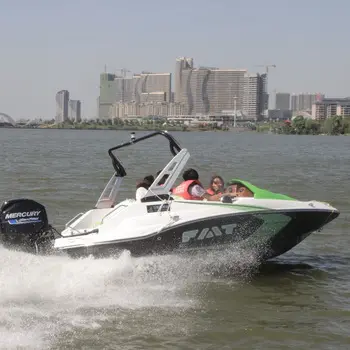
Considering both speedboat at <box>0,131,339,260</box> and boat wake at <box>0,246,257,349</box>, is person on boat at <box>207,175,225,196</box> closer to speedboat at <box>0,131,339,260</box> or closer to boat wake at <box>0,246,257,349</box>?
speedboat at <box>0,131,339,260</box>

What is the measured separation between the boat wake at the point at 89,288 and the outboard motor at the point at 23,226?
0.55 ft

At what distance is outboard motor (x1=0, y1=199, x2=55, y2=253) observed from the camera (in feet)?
31.3

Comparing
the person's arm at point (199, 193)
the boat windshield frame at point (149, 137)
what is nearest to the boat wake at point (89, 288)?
the person's arm at point (199, 193)

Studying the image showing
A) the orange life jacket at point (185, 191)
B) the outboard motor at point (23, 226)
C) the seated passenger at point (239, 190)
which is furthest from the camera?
the seated passenger at point (239, 190)

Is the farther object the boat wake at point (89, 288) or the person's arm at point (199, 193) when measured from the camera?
the person's arm at point (199, 193)

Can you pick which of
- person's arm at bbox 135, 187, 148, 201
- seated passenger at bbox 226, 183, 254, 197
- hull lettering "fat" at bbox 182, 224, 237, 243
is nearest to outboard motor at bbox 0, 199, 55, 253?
person's arm at bbox 135, 187, 148, 201

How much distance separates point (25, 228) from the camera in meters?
9.62

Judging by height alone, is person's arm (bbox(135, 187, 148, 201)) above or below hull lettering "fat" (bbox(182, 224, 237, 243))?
above

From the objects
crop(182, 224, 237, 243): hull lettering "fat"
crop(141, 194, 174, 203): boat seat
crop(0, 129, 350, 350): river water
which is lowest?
crop(0, 129, 350, 350): river water

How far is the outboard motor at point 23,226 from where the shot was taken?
376 inches

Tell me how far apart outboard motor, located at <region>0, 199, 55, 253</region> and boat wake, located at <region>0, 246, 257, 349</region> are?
17 cm

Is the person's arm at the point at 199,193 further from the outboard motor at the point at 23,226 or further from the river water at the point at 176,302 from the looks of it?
the outboard motor at the point at 23,226

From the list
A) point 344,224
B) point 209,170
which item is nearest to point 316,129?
point 209,170

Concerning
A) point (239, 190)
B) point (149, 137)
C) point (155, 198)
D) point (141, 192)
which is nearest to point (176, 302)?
point (155, 198)
